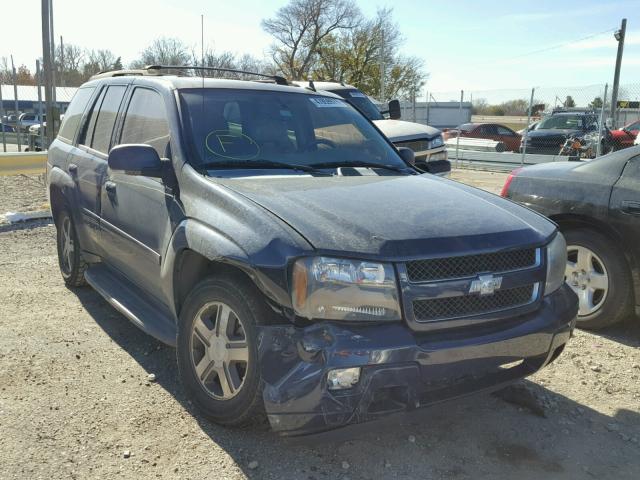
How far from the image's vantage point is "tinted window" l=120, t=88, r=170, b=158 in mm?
3869

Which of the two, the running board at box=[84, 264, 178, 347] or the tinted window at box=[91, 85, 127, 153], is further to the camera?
the tinted window at box=[91, 85, 127, 153]

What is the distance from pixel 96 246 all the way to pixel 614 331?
13.7 ft

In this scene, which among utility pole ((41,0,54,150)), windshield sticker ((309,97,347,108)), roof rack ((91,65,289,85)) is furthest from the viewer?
utility pole ((41,0,54,150))

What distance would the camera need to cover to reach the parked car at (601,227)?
15.1 feet

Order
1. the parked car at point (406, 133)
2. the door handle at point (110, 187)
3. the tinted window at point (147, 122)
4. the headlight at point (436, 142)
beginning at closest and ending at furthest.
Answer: the tinted window at point (147, 122) < the door handle at point (110, 187) < the parked car at point (406, 133) < the headlight at point (436, 142)

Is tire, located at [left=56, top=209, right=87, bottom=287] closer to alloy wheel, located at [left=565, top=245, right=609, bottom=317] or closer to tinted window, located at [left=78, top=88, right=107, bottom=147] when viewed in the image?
tinted window, located at [left=78, top=88, right=107, bottom=147]

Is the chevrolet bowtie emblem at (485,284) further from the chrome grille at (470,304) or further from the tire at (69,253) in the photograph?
the tire at (69,253)

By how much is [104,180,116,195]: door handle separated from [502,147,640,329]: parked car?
3412 millimetres

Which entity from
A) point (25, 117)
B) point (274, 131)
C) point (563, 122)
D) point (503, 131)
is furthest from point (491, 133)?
point (25, 117)

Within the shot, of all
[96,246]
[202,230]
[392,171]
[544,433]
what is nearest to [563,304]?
[544,433]

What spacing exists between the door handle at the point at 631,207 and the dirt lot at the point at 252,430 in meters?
Answer: 1.02

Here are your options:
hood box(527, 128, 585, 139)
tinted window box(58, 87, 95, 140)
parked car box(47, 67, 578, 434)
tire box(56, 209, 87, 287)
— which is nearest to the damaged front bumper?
parked car box(47, 67, 578, 434)

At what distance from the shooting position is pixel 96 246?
4770mm

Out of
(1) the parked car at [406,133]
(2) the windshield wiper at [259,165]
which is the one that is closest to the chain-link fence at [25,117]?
(1) the parked car at [406,133]
